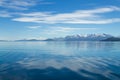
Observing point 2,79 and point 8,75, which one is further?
point 8,75

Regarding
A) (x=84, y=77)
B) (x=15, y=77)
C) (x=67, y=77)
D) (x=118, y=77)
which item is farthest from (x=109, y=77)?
(x=15, y=77)

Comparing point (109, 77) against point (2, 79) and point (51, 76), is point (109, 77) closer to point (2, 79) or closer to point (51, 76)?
point (51, 76)

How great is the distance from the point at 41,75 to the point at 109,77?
334 inches

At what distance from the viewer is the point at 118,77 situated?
75.4 feet

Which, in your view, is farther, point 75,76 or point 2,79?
point 75,76

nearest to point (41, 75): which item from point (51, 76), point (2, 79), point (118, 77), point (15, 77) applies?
point (51, 76)

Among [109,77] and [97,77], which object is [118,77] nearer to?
[109,77]

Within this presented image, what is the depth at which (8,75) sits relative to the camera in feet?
80.5

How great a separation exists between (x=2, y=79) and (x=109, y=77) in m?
12.8

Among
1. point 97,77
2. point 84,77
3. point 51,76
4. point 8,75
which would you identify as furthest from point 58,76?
point 8,75

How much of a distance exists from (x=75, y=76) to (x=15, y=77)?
7460 mm

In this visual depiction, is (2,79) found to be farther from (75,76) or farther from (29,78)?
(75,76)

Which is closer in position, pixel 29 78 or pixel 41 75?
pixel 29 78

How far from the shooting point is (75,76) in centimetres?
2419
